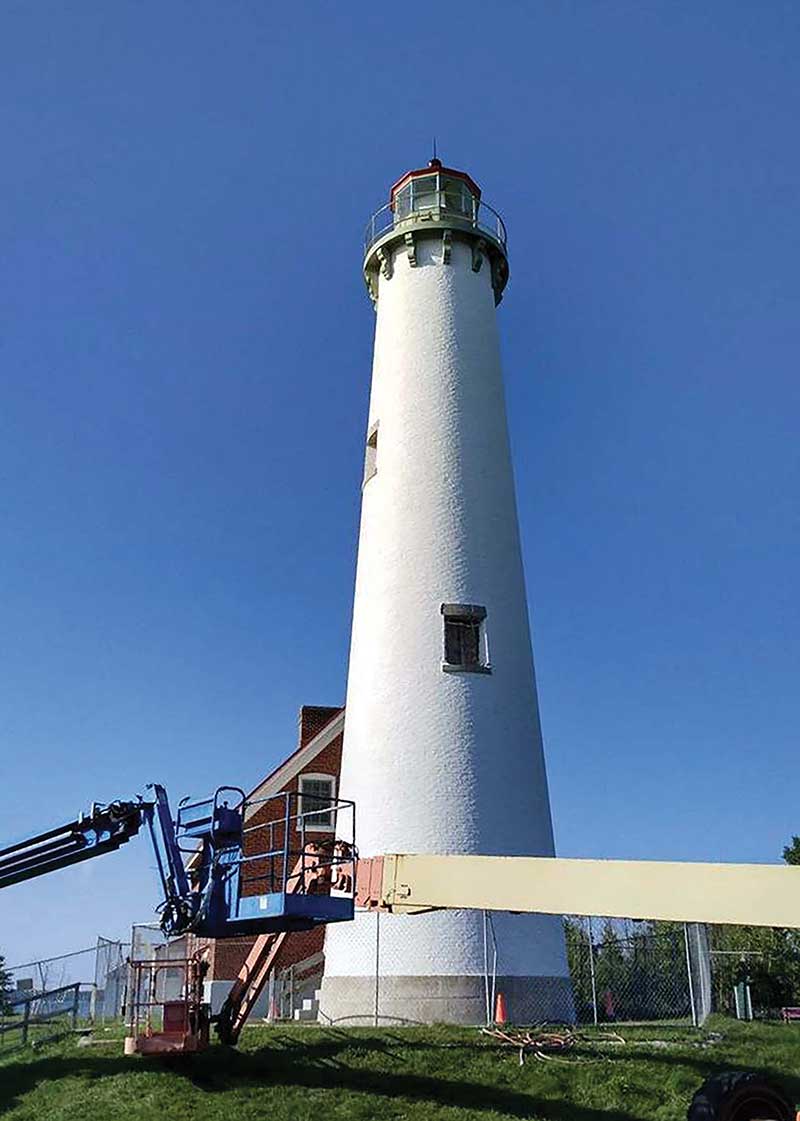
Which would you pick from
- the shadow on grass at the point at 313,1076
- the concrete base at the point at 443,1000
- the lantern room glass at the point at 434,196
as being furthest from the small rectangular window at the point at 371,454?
the shadow on grass at the point at 313,1076

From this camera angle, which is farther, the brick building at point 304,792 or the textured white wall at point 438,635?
the brick building at point 304,792

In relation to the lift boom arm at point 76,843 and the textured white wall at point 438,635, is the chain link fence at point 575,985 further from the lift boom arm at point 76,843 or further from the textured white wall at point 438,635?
the lift boom arm at point 76,843

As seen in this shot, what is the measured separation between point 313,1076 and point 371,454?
12191mm

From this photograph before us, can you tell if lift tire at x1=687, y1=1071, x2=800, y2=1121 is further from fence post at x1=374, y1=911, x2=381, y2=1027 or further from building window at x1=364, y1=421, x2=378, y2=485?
building window at x1=364, y1=421, x2=378, y2=485

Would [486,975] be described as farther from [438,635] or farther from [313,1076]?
[438,635]

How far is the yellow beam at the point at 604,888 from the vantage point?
918 centimetres

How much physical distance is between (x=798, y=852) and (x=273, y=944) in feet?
124

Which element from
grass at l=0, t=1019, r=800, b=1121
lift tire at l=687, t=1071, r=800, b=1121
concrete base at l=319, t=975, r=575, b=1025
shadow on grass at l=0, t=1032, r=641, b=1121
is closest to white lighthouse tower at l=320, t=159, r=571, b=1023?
concrete base at l=319, t=975, r=575, b=1025

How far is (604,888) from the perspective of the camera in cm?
1006

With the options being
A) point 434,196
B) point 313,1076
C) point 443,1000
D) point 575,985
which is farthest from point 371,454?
point 313,1076

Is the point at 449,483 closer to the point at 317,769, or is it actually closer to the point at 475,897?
the point at 317,769

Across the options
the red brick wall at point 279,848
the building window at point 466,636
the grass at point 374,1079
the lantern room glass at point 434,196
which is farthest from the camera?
the lantern room glass at point 434,196

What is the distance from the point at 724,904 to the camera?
9320 mm

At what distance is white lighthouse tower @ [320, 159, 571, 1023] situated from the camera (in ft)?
60.8
